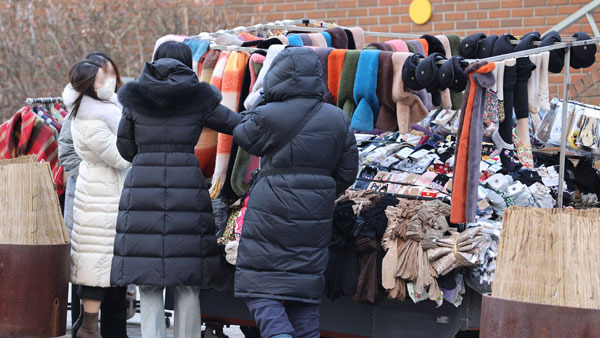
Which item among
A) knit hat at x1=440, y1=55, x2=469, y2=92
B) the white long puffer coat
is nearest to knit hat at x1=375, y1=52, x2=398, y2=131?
knit hat at x1=440, y1=55, x2=469, y2=92

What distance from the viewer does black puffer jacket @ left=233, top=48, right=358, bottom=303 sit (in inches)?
181

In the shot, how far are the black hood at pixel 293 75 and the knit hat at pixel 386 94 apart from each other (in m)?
0.54

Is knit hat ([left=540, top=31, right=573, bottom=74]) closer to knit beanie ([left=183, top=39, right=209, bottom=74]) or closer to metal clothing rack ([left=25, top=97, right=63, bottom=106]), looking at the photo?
knit beanie ([left=183, top=39, right=209, bottom=74])

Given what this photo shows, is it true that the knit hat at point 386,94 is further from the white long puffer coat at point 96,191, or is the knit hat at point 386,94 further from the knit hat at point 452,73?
the white long puffer coat at point 96,191

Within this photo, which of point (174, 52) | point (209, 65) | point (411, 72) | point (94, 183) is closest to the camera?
point (411, 72)

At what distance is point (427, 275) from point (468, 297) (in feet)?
1.02

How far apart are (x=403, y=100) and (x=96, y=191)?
1.99m

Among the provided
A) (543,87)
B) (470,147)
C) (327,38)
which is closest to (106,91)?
(327,38)

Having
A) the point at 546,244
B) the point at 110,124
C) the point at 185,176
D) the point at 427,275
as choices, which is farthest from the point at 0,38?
the point at 546,244

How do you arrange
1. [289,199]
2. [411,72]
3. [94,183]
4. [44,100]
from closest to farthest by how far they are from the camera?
[289,199], [411,72], [94,183], [44,100]

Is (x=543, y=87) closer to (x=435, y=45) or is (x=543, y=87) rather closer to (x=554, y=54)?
(x=554, y=54)

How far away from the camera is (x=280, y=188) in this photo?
4.64 m

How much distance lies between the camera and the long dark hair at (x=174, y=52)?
5242 millimetres

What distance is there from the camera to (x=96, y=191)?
5648mm
